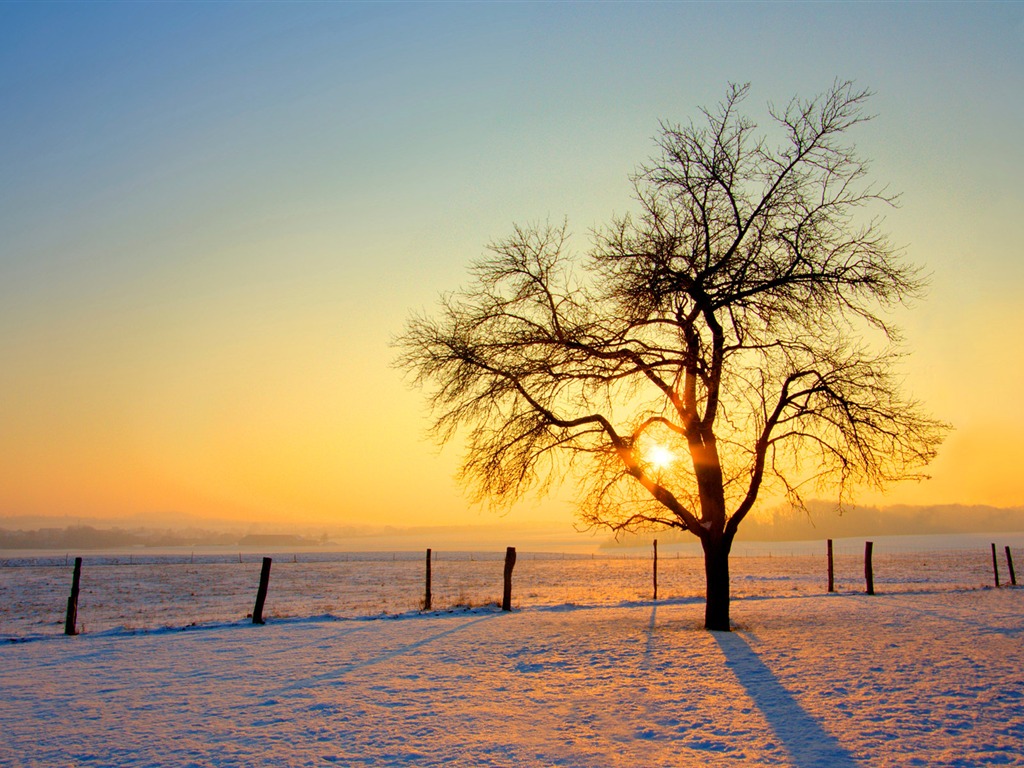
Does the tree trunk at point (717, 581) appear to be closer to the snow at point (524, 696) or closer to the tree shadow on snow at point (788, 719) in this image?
the snow at point (524, 696)

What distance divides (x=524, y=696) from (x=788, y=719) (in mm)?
3245

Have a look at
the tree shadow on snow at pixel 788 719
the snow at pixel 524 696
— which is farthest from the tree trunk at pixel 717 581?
the tree shadow on snow at pixel 788 719

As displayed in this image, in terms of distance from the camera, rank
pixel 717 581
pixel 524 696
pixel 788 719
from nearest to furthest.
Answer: pixel 788 719 < pixel 524 696 < pixel 717 581

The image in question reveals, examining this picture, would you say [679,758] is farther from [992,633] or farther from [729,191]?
[729,191]

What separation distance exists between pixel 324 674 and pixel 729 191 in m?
12.8

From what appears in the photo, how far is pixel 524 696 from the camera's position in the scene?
8727mm

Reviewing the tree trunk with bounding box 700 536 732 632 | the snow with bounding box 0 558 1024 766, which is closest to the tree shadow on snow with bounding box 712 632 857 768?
the snow with bounding box 0 558 1024 766

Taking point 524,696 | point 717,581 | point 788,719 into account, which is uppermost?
point 717,581

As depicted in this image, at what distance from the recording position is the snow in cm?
653

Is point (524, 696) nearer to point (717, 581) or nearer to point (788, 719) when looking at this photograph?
point (788, 719)

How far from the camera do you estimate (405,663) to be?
1085cm

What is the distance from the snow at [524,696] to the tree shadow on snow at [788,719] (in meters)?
0.03

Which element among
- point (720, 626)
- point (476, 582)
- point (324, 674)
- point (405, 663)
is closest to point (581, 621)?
point (720, 626)

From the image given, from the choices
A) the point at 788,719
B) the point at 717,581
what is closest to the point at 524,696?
the point at 788,719
